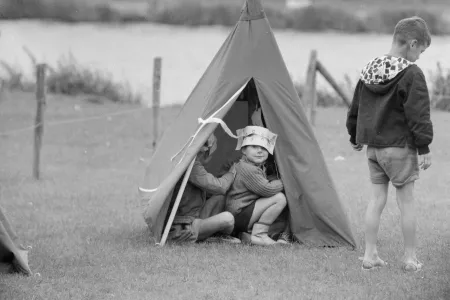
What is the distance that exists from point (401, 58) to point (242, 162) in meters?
1.66

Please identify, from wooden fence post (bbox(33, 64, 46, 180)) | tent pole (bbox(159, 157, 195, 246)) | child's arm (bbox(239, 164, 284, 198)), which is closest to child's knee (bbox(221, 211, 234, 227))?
child's arm (bbox(239, 164, 284, 198))

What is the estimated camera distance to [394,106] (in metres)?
5.63

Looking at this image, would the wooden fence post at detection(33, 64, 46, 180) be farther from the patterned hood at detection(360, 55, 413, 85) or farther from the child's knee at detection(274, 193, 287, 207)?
the patterned hood at detection(360, 55, 413, 85)

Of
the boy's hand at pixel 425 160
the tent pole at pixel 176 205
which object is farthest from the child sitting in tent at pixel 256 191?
the boy's hand at pixel 425 160

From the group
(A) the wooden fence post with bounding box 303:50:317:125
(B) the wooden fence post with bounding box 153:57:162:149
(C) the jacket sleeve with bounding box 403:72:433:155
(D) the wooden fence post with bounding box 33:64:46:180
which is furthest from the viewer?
(B) the wooden fence post with bounding box 153:57:162:149

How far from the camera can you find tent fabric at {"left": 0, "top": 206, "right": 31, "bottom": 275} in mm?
5723

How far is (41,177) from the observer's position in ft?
33.8

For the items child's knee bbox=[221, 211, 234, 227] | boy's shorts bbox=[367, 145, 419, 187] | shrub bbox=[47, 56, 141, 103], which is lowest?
shrub bbox=[47, 56, 141, 103]

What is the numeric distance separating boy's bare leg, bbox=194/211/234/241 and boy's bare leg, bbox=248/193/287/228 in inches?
8.0

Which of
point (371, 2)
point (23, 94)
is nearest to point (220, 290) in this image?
point (23, 94)

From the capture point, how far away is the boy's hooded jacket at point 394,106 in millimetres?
5488

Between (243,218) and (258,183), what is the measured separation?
12.8 inches

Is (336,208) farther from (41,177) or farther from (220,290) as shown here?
(41,177)

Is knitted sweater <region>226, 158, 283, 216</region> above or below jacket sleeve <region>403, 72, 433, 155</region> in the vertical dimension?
below
